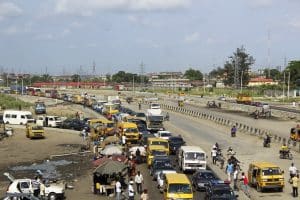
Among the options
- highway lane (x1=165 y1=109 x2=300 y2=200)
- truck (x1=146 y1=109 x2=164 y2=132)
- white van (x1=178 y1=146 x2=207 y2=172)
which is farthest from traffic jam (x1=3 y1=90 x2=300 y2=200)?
truck (x1=146 y1=109 x2=164 y2=132)

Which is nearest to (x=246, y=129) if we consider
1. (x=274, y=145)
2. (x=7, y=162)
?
(x=274, y=145)

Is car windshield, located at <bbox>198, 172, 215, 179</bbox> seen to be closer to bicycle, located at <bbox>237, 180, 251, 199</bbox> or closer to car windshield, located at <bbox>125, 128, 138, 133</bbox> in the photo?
bicycle, located at <bbox>237, 180, 251, 199</bbox>

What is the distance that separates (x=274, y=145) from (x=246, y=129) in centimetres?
1263

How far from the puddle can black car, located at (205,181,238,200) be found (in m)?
13.4

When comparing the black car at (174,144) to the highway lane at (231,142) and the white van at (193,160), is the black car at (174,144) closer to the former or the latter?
the highway lane at (231,142)

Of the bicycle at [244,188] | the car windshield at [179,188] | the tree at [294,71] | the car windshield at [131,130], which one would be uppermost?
the tree at [294,71]

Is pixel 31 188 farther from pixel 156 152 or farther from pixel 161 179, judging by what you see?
pixel 156 152

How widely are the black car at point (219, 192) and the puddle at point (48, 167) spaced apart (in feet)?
44.1

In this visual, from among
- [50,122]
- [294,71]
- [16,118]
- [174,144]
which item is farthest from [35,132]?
[294,71]

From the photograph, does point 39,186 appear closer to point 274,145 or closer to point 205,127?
point 274,145

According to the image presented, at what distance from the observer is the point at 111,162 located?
30359 mm

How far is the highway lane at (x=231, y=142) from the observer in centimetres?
3798

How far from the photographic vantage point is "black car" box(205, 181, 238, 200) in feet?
82.2

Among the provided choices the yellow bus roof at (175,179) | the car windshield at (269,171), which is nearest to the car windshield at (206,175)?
the car windshield at (269,171)
